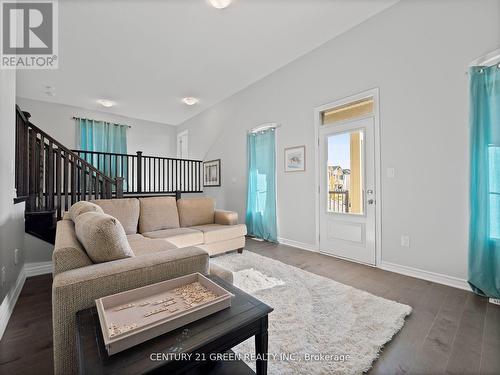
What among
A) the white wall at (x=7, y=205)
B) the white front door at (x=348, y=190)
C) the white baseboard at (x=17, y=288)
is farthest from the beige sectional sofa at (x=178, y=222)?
the white front door at (x=348, y=190)

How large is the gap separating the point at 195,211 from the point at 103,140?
427 cm

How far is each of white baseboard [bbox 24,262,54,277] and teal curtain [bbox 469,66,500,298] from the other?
15.4 ft

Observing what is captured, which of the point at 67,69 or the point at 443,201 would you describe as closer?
the point at 443,201

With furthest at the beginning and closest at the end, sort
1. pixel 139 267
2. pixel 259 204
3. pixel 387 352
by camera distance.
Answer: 1. pixel 259 204
2. pixel 387 352
3. pixel 139 267

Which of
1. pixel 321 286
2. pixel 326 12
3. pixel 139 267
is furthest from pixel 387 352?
pixel 326 12

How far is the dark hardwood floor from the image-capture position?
1349 mm

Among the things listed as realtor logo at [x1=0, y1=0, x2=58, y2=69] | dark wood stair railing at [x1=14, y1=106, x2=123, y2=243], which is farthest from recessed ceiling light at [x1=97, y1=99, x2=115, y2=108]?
dark wood stair railing at [x1=14, y1=106, x2=123, y2=243]

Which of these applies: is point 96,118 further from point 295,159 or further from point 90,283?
point 90,283

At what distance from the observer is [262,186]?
15.0 ft

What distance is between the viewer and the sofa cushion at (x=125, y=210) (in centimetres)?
302

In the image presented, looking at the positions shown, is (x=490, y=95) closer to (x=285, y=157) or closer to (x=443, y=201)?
(x=443, y=201)

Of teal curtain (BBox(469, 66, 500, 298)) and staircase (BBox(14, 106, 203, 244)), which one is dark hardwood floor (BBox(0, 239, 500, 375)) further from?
staircase (BBox(14, 106, 203, 244))

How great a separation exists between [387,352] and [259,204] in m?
3.31

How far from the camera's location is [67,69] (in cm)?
400
